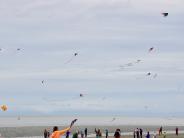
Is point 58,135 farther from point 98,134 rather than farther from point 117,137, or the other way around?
point 98,134

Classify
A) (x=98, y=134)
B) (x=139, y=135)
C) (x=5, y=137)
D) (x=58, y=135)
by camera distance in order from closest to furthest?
(x=58, y=135) < (x=98, y=134) < (x=139, y=135) < (x=5, y=137)

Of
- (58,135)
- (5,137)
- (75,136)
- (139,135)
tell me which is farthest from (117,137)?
(5,137)

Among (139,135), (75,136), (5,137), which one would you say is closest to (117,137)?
(75,136)

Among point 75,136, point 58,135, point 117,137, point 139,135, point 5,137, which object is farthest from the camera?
point 5,137

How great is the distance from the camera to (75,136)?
111 ft

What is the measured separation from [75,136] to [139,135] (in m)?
28.5

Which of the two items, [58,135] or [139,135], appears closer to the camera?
[58,135]

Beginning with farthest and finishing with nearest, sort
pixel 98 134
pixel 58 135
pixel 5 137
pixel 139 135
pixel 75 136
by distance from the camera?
pixel 5 137
pixel 139 135
pixel 98 134
pixel 75 136
pixel 58 135

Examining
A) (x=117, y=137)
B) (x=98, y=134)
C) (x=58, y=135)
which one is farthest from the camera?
(x=98, y=134)

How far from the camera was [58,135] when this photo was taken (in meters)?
20.5

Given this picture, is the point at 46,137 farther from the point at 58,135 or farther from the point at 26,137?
the point at 58,135

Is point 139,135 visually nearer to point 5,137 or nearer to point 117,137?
point 117,137

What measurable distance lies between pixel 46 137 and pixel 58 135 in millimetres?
37350

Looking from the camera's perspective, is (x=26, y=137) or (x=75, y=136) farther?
(x=26, y=137)
